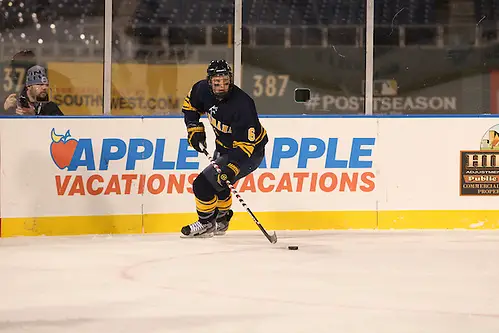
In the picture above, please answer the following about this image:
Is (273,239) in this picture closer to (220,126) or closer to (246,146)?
(246,146)

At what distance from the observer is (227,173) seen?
608cm

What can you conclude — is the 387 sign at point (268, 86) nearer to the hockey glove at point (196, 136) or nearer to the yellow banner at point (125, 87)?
the yellow banner at point (125, 87)

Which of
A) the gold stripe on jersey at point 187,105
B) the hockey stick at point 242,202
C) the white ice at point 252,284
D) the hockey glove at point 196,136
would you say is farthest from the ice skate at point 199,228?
the gold stripe on jersey at point 187,105

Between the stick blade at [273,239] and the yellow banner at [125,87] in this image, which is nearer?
the stick blade at [273,239]

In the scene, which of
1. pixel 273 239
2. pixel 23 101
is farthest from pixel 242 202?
pixel 23 101

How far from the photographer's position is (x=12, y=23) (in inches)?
254

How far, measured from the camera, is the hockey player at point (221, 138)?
237 inches

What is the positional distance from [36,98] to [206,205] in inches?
50.6

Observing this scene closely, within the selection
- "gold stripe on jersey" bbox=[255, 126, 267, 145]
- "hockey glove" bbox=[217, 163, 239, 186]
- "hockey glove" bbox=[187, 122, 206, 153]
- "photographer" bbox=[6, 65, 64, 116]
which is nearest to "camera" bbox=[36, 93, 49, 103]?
"photographer" bbox=[6, 65, 64, 116]

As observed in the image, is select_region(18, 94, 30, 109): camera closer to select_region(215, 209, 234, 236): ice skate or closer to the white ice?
the white ice

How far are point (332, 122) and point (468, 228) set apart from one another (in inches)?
43.4

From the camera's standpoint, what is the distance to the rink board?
6344mm

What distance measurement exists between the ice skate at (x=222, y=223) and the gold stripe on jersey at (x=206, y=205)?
4.0 inches

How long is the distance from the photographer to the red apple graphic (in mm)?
165
